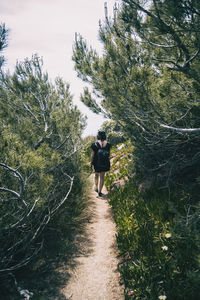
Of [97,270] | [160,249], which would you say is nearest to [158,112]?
[160,249]

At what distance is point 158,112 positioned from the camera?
3.48m

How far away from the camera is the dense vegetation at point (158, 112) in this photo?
2.39 metres

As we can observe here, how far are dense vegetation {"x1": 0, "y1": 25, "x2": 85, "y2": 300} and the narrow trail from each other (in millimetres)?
453

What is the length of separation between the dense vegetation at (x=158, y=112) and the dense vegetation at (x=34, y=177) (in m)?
1.32

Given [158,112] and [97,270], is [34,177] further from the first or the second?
[158,112]

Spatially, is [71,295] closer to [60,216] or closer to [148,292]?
[148,292]

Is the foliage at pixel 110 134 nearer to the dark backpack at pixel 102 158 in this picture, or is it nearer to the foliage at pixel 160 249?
the dark backpack at pixel 102 158

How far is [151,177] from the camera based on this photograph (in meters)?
5.72

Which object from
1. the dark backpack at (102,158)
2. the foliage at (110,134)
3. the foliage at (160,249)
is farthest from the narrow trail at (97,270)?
the foliage at (110,134)

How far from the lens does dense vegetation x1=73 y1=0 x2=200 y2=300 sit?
7.84 feet

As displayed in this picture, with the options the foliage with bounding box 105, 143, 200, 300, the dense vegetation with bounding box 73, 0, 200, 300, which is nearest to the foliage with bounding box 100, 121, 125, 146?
the dense vegetation with bounding box 73, 0, 200, 300

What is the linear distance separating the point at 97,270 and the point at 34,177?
78.6 inches

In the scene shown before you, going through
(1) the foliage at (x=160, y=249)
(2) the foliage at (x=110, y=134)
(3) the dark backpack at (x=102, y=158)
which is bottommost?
(1) the foliage at (x=160, y=249)

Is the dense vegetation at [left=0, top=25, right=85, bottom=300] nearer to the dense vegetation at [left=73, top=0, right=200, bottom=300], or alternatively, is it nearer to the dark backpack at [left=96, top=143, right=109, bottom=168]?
the dark backpack at [left=96, top=143, right=109, bottom=168]
